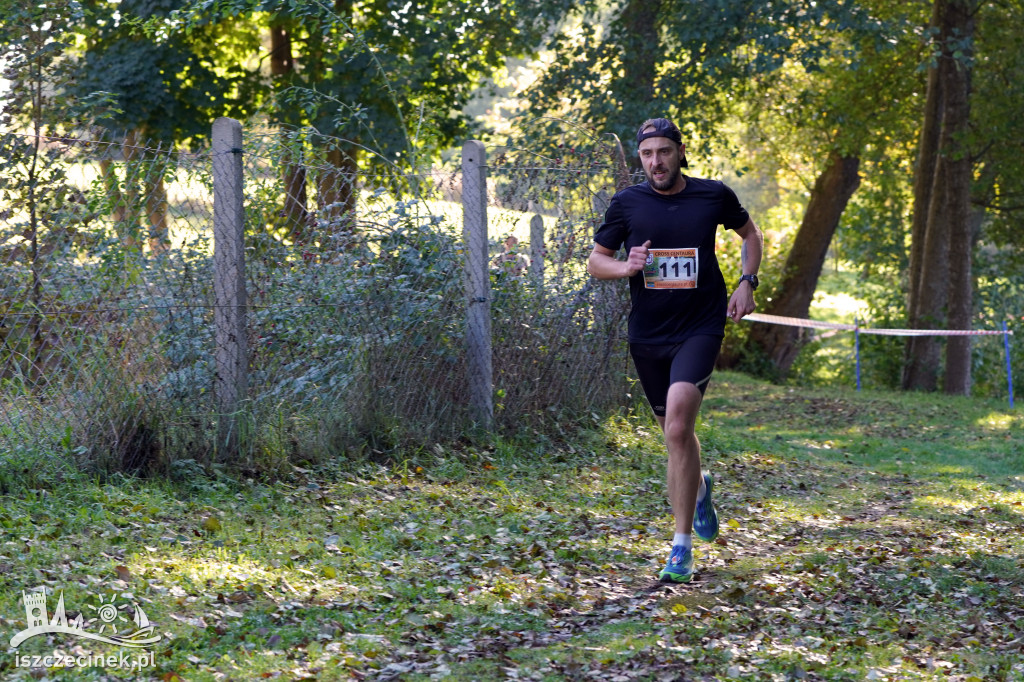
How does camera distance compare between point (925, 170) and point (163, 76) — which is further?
point (925, 170)

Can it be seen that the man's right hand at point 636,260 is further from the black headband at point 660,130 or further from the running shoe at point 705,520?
the running shoe at point 705,520

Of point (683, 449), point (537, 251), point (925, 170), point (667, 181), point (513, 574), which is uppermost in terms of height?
point (925, 170)

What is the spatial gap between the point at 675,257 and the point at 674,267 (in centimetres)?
5

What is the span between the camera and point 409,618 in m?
4.73

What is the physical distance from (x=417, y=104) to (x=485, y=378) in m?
8.59

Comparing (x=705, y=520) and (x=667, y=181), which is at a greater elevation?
(x=667, y=181)

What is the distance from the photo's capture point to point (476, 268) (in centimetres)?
834

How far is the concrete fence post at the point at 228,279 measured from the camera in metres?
6.80

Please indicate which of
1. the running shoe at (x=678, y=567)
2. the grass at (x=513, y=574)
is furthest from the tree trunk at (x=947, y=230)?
the running shoe at (x=678, y=567)

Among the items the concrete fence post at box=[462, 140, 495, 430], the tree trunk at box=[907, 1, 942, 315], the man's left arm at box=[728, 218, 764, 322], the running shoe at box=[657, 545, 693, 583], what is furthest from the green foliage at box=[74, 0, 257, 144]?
the tree trunk at box=[907, 1, 942, 315]

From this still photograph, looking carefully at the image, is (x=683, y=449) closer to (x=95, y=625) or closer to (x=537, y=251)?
(x=95, y=625)

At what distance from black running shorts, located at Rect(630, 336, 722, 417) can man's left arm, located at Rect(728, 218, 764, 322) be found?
0.64 feet

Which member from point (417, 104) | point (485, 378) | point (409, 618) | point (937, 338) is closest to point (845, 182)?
point (937, 338)

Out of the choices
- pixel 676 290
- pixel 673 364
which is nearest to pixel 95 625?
pixel 673 364
